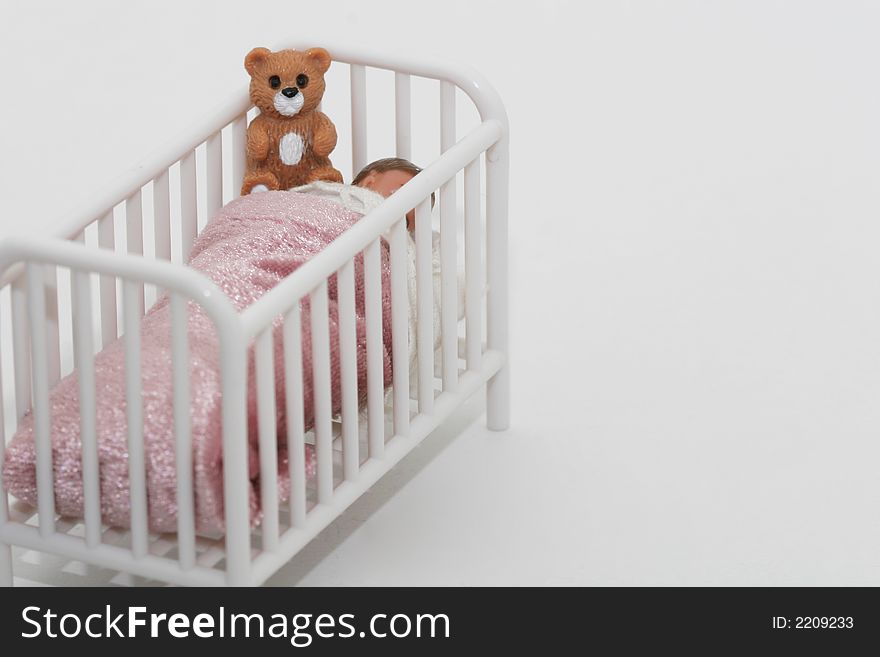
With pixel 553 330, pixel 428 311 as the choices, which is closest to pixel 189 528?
pixel 428 311

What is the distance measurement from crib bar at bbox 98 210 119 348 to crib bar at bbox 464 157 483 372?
0.54 m

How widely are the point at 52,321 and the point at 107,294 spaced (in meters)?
0.27

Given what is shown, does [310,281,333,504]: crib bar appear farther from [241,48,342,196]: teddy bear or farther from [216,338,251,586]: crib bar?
[241,48,342,196]: teddy bear

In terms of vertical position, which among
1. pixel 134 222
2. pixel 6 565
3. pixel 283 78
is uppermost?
pixel 283 78

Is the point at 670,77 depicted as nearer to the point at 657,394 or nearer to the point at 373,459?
the point at 657,394

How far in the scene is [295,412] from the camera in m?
3.10

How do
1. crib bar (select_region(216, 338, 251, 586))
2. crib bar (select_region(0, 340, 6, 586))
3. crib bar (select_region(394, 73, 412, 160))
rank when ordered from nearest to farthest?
crib bar (select_region(216, 338, 251, 586)), crib bar (select_region(0, 340, 6, 586)), crib bar (select_region(394, 73, 412, 160))

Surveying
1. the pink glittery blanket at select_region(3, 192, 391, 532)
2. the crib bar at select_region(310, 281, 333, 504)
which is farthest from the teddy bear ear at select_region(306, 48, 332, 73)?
the crib bar at select_region(310, 281, 333, 504)

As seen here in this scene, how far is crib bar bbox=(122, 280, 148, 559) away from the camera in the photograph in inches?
116

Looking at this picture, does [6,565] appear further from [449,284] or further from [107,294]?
[449,284]

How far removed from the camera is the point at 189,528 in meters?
3.05

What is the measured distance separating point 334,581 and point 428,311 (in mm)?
430

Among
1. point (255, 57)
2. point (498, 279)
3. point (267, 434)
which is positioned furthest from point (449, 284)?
point (267, 434)

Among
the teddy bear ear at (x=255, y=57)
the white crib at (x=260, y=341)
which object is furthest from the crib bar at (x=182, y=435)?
the teddy bear ear at (x=255, y=57)
